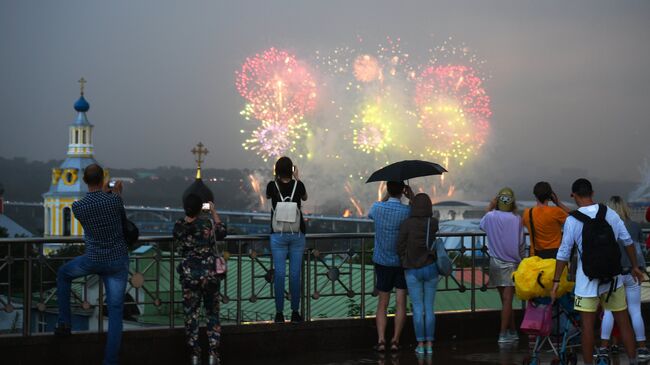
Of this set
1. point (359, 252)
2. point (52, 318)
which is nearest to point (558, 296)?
point (359, 252)

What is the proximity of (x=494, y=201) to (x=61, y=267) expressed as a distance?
4.39 metres

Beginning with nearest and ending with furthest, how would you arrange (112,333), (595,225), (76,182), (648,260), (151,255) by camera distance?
(595,225), (112,333), (151,255), (648,260), (76,182)

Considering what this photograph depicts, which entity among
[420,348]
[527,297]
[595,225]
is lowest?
[420,348]

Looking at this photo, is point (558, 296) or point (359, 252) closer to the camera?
point (558, 296)

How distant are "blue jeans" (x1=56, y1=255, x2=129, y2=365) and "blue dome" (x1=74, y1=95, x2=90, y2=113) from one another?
145m

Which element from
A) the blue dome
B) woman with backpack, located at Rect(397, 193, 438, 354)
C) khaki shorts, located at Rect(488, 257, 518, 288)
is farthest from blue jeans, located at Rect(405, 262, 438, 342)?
the blue dome

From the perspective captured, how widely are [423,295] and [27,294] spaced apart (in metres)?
3.62

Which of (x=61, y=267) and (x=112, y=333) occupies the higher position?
(x=61, y=267)

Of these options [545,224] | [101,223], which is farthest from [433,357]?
[101,223]

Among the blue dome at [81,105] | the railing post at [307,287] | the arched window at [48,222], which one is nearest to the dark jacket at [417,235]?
the railing post at [307,287]

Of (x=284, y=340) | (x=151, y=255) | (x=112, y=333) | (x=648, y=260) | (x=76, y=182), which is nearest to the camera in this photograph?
(x=112, y=333)

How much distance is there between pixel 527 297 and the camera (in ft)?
28.6

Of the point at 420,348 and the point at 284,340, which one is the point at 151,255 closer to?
the point at 284,340

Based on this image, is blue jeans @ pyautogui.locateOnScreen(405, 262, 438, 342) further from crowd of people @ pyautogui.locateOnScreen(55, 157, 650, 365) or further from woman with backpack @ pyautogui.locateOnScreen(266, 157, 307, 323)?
woman with backpack @ pyautogui.locateOnScreen(266, 157, 307, 323)
